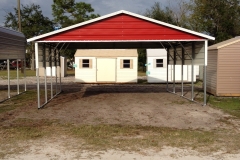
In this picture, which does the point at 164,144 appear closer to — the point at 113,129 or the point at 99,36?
the point at 113,129

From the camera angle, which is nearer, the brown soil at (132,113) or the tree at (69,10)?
the brown soil at (132,113)

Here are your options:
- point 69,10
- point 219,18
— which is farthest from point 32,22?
point 219,18

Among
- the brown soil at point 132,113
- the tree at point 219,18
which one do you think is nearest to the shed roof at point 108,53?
the brown soil at point 132,113

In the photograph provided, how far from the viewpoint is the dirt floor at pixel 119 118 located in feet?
18.9

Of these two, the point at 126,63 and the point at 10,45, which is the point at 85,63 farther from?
the point at 10,45

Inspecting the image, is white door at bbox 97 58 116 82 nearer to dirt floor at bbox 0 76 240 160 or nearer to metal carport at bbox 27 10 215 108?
dirt floor at bbox 0 76 240 160

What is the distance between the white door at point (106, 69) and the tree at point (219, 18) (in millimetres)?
17997

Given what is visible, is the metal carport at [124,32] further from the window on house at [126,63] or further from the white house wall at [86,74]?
the white house wall at [86,74]

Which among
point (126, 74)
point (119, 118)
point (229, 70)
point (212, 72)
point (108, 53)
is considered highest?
point (108, 53)

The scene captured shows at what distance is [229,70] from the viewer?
Answer: 47.1ft

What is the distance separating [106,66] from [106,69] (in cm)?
24

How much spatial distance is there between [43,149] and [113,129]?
7.18 feet

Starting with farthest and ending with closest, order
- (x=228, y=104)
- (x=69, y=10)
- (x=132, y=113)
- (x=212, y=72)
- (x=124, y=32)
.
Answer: (x=69, y=10) < (x=212, y=72) < (x=228, y=104) < (x=124, y=32) < (x=132, y=113)

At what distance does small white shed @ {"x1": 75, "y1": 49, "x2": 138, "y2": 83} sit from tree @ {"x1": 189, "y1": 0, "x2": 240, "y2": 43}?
56.2 feet
